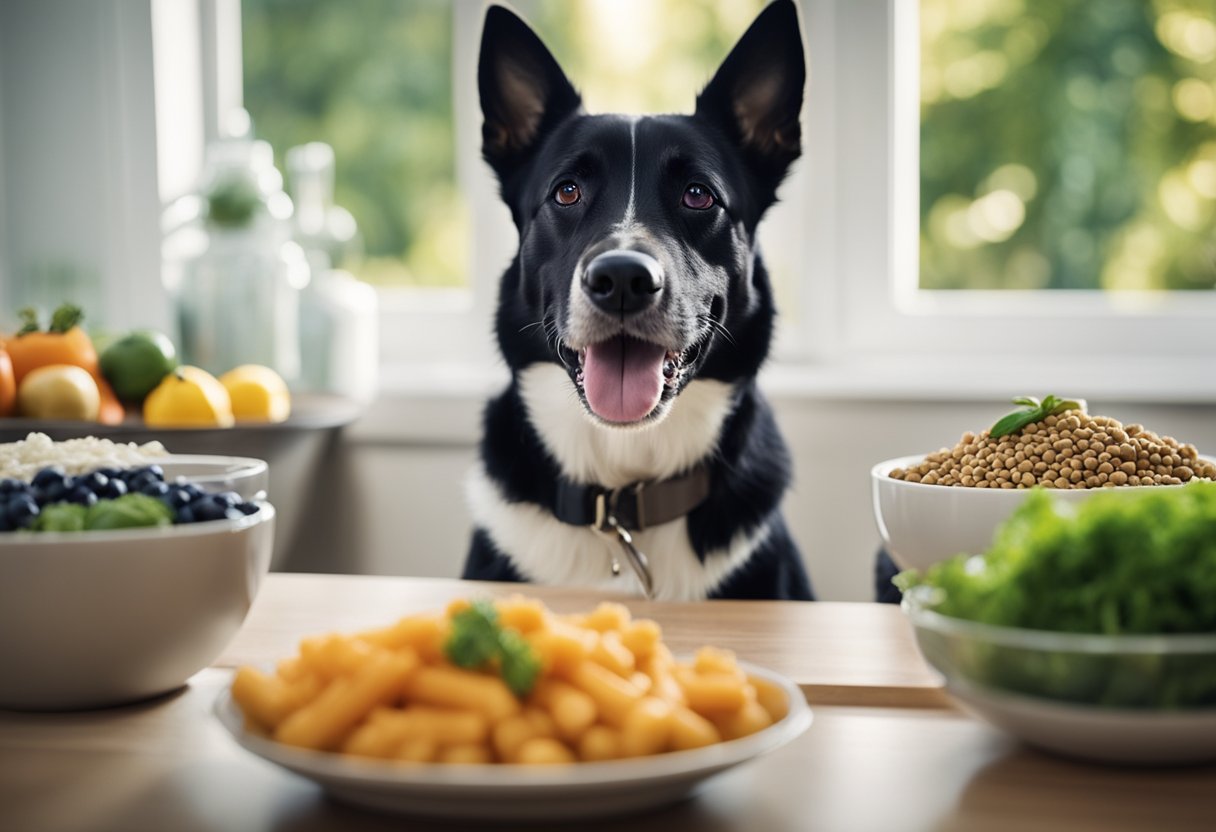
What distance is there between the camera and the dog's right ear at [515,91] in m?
1.67

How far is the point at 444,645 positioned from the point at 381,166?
2.38 meters

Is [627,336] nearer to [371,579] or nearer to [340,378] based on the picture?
[371,579]

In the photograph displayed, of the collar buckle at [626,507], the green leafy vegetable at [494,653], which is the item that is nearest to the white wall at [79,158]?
the collar buckle at [626,507]

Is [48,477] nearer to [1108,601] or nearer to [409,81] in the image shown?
[1108,601]

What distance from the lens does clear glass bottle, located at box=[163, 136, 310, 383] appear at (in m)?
2.37

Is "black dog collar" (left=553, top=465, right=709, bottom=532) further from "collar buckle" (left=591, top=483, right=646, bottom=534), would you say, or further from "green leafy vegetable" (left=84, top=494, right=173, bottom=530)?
"green leafy vegetable" (left=84, top=494, right=173, bottom=530)

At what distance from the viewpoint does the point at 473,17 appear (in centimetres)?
259

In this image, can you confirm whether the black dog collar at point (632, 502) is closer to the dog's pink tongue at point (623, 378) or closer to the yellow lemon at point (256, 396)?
the dog's pink tongue at point (623, 378)

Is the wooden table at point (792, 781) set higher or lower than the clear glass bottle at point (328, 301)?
lower

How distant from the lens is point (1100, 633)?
59 centimetres

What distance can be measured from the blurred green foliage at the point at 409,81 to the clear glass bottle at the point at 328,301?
203mm

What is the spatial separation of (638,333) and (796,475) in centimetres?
95

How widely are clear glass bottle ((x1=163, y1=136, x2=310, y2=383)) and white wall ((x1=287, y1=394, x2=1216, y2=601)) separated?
0.25 meters

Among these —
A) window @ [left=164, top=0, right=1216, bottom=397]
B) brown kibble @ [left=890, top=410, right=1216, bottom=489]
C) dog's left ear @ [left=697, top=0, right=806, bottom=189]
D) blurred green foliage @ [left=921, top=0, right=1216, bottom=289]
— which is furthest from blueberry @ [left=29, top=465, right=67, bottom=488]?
blurred green foliage @ [left=921, top=0, right=1216, bottom=289]
